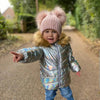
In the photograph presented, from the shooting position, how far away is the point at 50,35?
1.60 m

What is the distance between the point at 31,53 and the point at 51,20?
0.55m

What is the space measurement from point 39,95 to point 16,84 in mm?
755

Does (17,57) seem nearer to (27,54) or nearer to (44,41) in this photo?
(27,54)

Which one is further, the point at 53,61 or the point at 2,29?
the point at 2,29

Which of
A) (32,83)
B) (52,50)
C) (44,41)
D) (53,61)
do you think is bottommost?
(32,83)

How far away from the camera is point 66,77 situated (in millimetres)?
1758

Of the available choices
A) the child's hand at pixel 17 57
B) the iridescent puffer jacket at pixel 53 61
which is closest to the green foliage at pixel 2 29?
the iridescent puffer jacket at pixel 53 61

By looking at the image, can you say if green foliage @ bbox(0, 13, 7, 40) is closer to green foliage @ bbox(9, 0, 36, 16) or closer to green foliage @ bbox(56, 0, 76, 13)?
green foliage @ bbox(9, 0, 36, 16)

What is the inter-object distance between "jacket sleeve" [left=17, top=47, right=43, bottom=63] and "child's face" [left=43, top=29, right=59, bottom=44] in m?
0.19

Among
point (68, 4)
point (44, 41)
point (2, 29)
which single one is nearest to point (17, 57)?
point (44, 41)

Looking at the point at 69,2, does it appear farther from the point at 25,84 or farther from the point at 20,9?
the point at 25,84

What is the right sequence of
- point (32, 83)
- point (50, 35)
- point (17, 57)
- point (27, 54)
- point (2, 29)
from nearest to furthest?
Result: point (17, 57) < point (27, 54) < point (50, 35) < point (32, 83) < point (2, 29)

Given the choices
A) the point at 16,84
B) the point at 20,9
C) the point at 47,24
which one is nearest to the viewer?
the point at 47,24

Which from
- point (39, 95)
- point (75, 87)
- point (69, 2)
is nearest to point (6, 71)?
point (39, 95)
